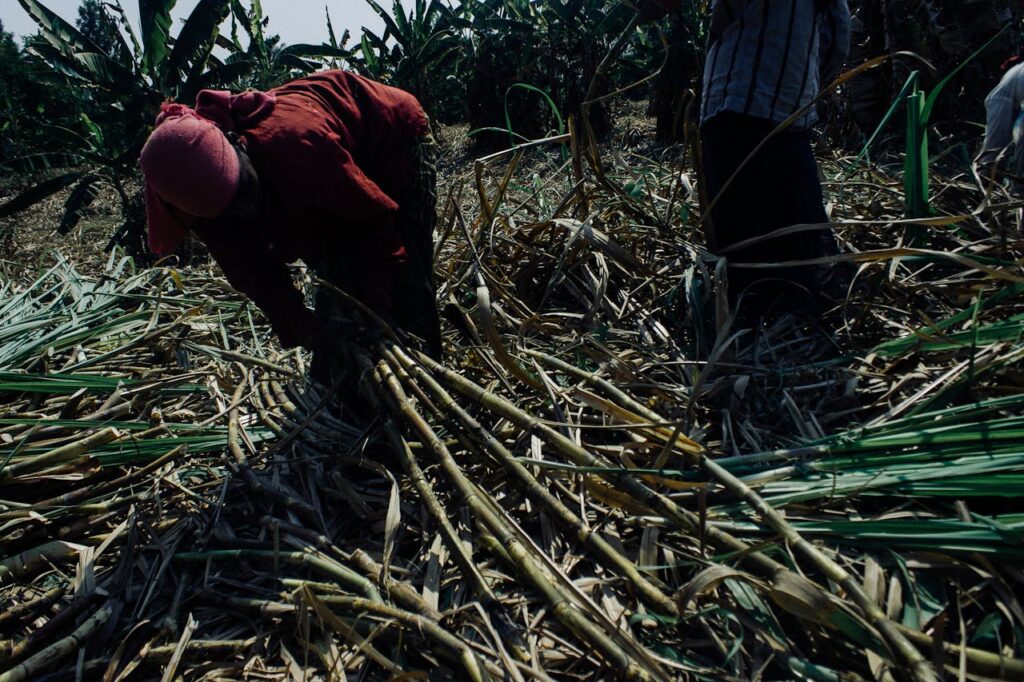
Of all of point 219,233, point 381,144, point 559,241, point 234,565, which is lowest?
point 234,565

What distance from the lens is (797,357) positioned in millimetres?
1983

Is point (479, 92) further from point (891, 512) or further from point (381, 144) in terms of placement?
point (891, 512)

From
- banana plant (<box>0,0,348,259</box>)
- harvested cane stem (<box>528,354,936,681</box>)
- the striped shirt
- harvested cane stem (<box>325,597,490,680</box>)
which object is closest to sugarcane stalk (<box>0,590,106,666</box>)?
harvested cane stem (<box>325,597,490,680</box>)

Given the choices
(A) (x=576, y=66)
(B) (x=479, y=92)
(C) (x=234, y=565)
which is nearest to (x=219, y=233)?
(C) (x=234, y=565)

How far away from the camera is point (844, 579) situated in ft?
3.50

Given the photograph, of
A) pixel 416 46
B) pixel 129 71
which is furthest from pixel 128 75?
pixel 416 46

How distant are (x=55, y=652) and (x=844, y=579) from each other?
1.54 metres

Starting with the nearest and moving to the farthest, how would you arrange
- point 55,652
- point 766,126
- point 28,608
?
1. point 55,652
2. point 28,608
3. point 766,126

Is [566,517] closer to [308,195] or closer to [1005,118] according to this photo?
[308,195]

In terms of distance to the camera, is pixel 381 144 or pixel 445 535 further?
pixel 381 144

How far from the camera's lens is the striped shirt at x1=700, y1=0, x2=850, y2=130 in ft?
6.16

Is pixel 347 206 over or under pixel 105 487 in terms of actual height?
over

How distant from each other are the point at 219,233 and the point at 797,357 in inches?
66.3

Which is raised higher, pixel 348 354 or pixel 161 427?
pixel 348 354
